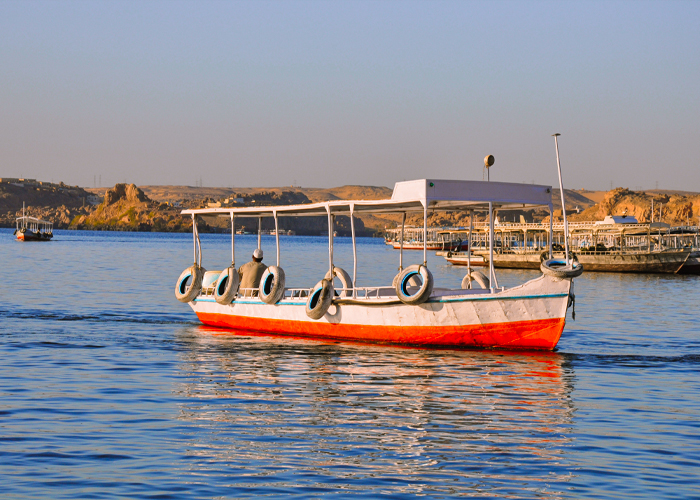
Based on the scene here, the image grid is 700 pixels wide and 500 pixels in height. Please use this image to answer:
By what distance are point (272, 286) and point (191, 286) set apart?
5088 millimetres

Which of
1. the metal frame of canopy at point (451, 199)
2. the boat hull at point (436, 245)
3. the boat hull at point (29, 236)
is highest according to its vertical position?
the boat hull at point (29, 236)

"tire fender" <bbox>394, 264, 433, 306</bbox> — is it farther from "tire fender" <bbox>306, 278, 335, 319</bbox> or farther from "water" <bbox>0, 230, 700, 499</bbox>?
"tire fender" <bbox>306, 278, 335, 319</bbox>

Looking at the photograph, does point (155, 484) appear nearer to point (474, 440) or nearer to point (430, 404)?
point (474, 440)

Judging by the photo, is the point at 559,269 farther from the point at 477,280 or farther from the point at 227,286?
the point at 227,286

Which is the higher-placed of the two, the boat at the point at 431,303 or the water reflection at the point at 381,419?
the boat at the point at 431,303

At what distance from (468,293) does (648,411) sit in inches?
305

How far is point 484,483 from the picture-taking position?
1070 cm

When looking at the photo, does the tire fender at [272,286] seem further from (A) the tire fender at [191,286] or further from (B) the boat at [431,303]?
(A) the tire fender at [191,286]

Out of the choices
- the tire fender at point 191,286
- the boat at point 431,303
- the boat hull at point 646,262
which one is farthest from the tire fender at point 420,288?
the boat hull at point 646,262

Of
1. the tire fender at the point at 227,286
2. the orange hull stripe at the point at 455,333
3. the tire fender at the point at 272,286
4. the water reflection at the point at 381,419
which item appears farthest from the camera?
the tire fender at the point at 227,286

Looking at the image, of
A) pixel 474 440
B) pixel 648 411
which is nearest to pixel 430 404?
pixel 474 440

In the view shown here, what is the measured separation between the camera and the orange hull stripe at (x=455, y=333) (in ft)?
71.2

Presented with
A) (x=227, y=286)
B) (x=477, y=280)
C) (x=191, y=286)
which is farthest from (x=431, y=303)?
(x=191, y=286)

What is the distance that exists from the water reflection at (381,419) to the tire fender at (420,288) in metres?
1.57
